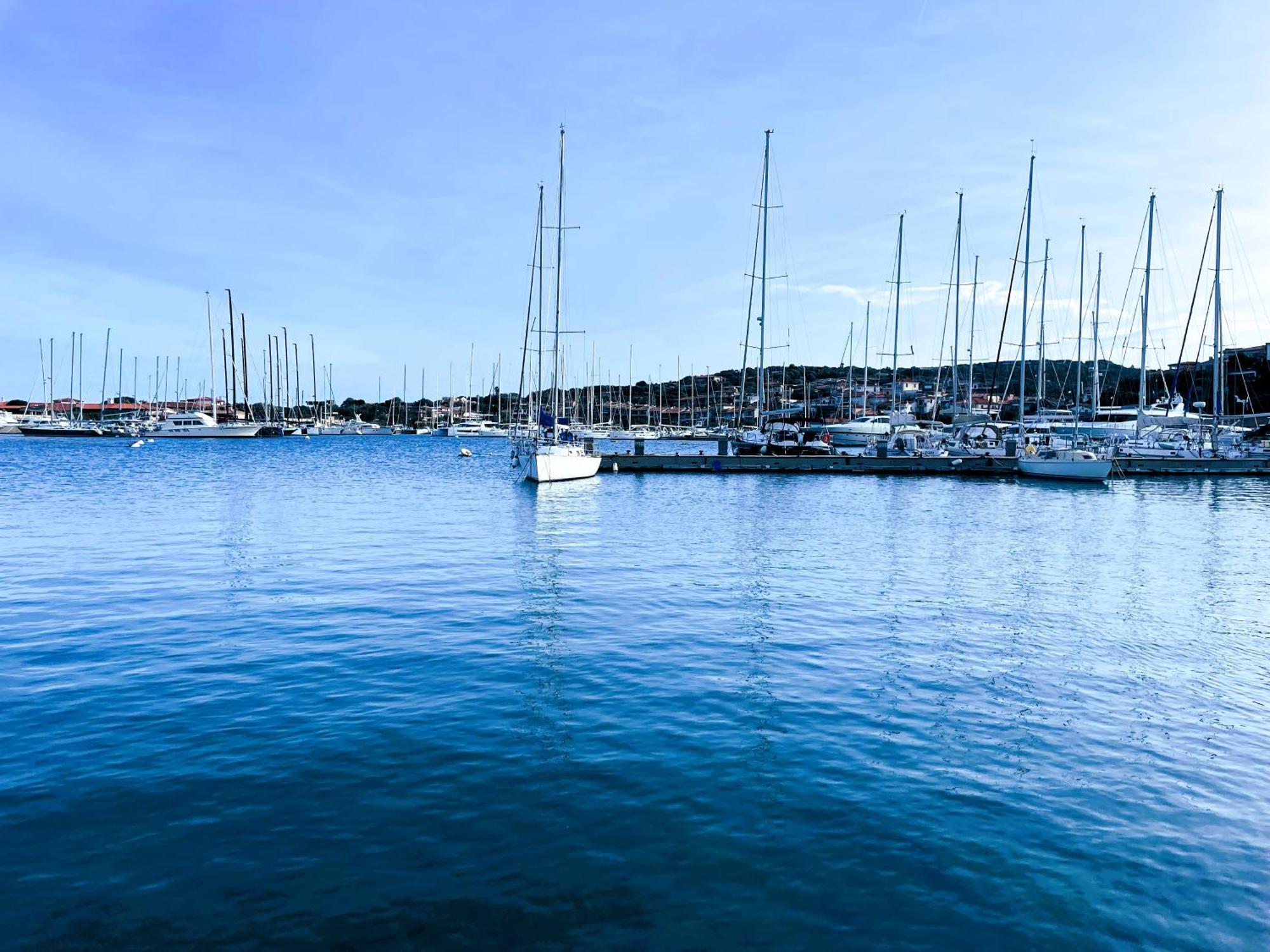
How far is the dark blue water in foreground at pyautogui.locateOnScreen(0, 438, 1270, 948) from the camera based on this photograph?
6004 millimetres

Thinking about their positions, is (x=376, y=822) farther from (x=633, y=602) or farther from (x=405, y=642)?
(x=633, y=602)

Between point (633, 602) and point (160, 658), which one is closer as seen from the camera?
point (160, 658)

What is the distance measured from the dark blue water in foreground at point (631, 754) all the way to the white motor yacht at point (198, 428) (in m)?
109

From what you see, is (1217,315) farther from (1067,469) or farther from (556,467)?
(556,467)

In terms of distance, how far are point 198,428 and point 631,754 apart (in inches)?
5114

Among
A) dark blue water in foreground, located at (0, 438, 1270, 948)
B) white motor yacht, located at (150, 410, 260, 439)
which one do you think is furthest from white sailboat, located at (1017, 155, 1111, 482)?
white motor yacht, located at (150, 410, 260, 439)

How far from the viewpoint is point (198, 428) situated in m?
121

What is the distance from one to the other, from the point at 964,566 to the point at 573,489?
2572 centimetres

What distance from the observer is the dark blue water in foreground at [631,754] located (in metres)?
6.00

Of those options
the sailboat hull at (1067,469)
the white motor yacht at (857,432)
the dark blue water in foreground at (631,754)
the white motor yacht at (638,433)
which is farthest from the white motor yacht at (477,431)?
the dark blue water in foreground at (631,754)


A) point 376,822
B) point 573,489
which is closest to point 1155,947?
point 376,822

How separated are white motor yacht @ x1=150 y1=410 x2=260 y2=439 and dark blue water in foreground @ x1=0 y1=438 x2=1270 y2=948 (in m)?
109

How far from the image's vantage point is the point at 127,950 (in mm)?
5414

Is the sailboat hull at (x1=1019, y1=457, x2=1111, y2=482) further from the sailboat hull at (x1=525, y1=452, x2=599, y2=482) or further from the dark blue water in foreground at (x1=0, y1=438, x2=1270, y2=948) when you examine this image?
the dark blue water in foreground at (x1=0, y1=438, x2=1270, y2=948)
